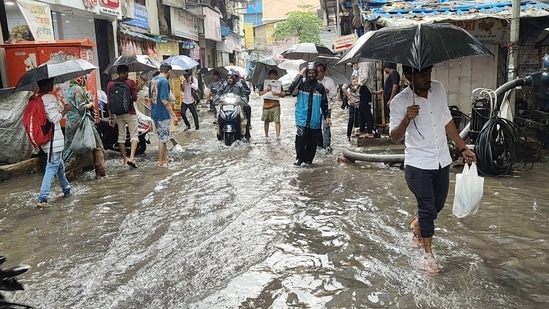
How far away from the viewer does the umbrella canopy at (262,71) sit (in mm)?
12445

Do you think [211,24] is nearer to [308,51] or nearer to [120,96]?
[308,51]

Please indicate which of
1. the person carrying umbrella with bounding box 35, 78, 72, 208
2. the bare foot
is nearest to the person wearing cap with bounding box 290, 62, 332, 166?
the person carrying umbrella with bounding box 35, 78, 72, 208

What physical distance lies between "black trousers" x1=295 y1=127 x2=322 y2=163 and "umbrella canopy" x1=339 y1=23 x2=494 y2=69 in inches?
178

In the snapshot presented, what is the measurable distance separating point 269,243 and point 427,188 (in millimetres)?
1745

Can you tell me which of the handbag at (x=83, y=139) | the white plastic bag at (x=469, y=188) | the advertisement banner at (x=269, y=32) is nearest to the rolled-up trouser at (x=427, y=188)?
the white plastic bag at (x=469, y=188)

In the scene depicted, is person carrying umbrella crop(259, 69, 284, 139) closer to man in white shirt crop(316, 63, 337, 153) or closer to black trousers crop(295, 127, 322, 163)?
man in white shirt crop(316, 63, 337, 153)

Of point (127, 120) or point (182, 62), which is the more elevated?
point (182, 62)

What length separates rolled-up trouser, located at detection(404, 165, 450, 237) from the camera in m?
4.14

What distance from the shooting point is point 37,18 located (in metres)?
10.5

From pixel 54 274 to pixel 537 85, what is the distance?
773cm

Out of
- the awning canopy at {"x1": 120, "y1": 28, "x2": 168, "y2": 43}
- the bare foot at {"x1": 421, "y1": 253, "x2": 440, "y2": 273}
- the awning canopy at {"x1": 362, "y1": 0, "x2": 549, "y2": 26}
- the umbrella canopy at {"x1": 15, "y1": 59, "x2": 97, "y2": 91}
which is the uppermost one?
the awning canopy at {"x1": 120, "y1": 28, "x2": 168, "y2": 43}

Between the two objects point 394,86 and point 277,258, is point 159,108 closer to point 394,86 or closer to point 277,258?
point 394,86

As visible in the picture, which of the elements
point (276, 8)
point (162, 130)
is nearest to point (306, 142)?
point (162, 130)

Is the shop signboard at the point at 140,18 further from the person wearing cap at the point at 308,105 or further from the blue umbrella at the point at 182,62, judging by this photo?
the person wearing cap at the point at 308,105
